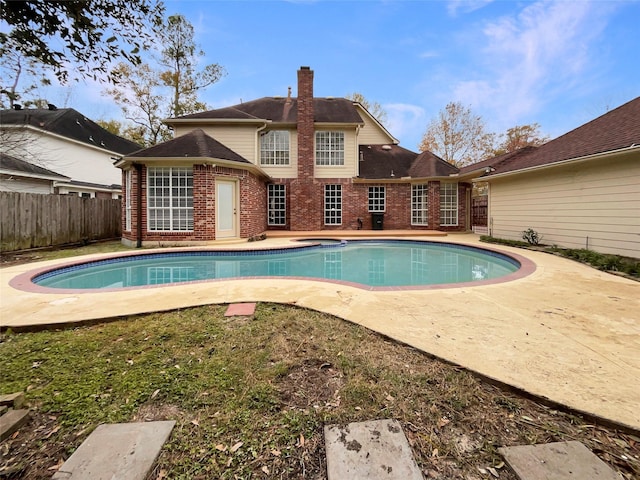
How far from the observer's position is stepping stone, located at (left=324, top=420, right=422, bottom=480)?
1438mm

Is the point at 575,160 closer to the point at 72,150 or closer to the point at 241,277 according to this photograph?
the point at 241,277

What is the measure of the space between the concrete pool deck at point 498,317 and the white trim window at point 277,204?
1041cm

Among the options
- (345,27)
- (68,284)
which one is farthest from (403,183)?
(68,284)

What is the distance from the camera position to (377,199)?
1588cm

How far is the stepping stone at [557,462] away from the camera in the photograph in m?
1.41

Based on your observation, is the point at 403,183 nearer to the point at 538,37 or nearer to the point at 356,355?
the point at 538,37

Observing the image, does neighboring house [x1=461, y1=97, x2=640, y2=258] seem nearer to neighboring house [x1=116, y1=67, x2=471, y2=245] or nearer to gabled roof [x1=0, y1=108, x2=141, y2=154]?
neighboring house [x1=116, y1=67, x2=471, y2=245]

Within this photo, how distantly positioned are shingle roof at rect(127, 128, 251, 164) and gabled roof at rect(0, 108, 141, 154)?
11.2 m

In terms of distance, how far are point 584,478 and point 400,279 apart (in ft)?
17.8

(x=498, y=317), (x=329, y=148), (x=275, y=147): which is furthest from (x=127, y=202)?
(x=498, y=317)

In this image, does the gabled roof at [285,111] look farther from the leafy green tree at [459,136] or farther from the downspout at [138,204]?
the leafy green tree at [459,136]

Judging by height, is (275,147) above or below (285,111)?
below

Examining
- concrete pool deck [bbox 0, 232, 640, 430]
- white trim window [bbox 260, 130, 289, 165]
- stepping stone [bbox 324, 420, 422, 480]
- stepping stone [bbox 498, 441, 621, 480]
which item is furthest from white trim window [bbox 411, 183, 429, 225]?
stepping stone [bbox 324, 420, 422, 480]

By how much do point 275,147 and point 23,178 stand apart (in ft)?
37.9
